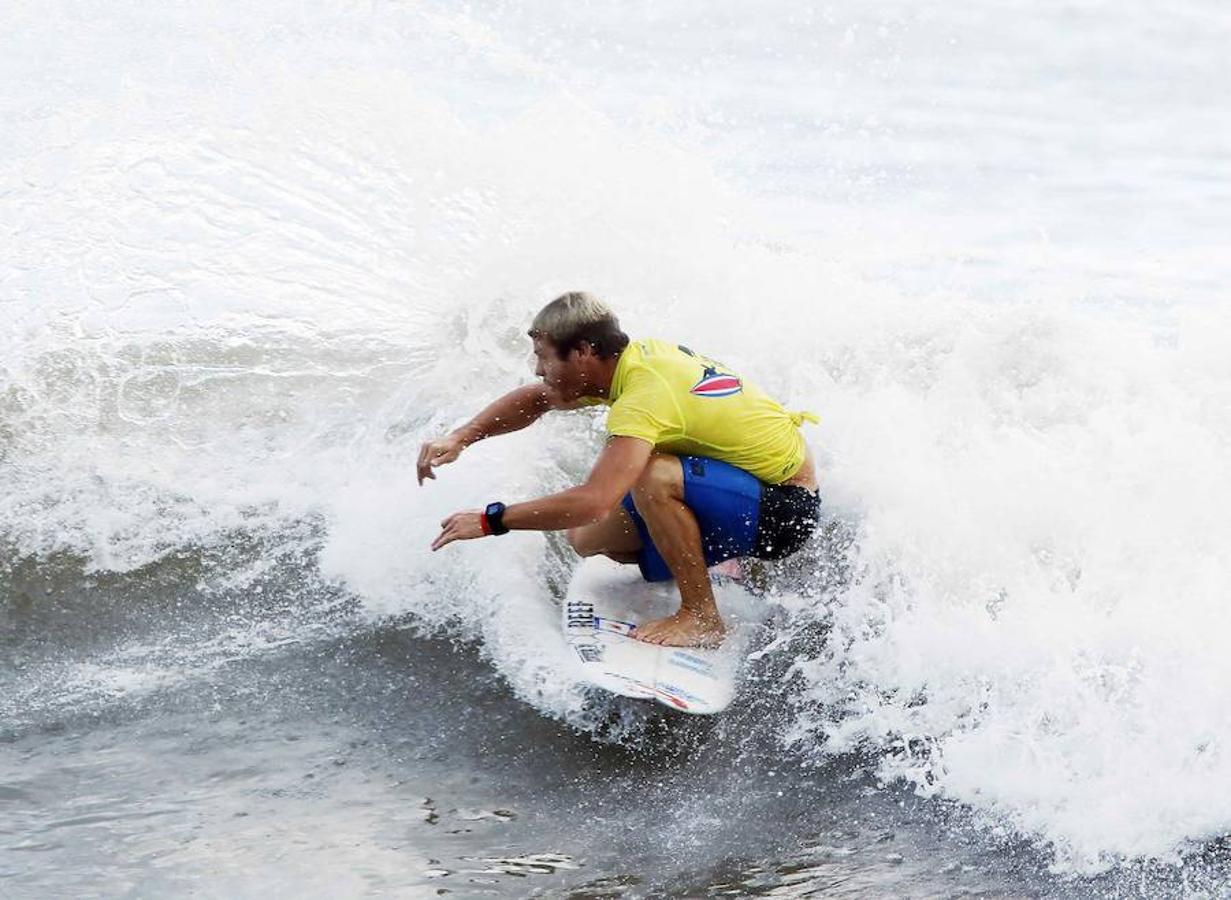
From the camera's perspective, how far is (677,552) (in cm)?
496

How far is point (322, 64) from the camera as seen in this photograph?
9922mm

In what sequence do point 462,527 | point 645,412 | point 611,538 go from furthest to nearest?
point 611,538, point 645,412, point 462,527

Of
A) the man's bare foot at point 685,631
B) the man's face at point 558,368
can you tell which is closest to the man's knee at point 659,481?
the man's face at point 558,368

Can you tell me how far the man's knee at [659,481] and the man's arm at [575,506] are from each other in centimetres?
29

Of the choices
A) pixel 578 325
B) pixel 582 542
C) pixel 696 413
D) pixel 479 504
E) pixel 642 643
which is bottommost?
pixel 642 643

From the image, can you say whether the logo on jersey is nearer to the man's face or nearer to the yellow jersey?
the yellow jersey

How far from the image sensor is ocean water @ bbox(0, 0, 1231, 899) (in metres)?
3.82

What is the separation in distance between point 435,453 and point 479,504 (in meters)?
0.87

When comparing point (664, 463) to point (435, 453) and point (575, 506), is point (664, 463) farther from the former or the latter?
point (435, 453)

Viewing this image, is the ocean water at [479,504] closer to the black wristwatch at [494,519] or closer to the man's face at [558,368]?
the black wristwatch at [494,519]

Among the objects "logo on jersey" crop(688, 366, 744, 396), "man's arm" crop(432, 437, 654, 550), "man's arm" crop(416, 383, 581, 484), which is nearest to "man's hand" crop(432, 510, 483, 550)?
→ "man's arm" crop(432, 437, 654, 550)

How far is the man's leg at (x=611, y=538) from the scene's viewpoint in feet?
17.5

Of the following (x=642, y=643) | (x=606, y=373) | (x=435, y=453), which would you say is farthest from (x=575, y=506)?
(x=435, y=453)

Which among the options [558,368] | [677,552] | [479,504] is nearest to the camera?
[558,368]
